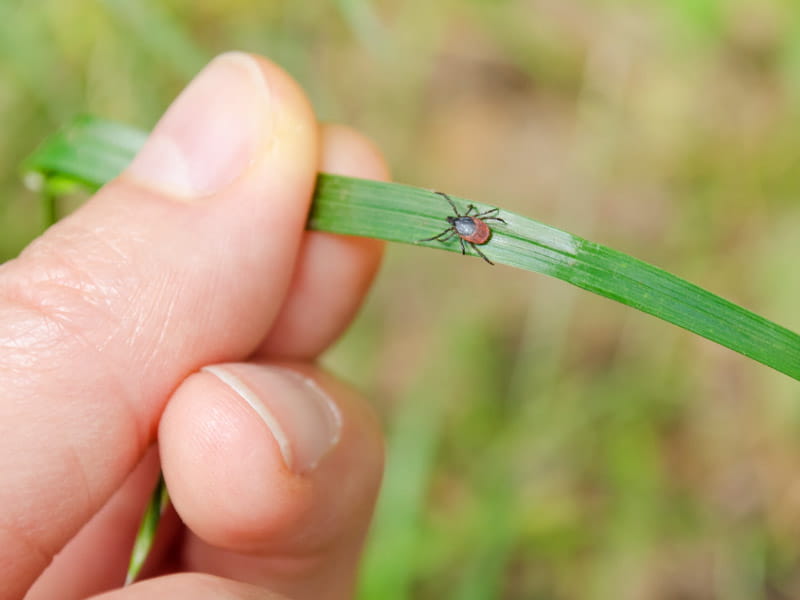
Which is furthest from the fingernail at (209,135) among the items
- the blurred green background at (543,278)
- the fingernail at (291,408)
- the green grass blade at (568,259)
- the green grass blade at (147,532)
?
the blurred green background at (543,278)

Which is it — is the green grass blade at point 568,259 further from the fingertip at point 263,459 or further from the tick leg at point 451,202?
the fingertip at point 263,459

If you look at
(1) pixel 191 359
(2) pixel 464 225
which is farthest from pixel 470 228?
(1) pixel 191 359

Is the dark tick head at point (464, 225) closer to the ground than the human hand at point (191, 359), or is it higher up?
higher up

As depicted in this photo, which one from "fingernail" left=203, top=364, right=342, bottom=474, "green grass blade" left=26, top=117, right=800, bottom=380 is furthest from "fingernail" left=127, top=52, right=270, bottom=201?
"fingernail" left=203, top=364, right=342, bottom=474

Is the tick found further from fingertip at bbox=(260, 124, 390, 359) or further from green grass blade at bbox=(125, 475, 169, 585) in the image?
green grass blade at bbox=(125, 475, 169, 585)

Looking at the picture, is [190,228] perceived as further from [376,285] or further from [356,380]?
[376,285]

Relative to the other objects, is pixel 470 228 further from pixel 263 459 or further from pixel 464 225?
pixel 263 459
